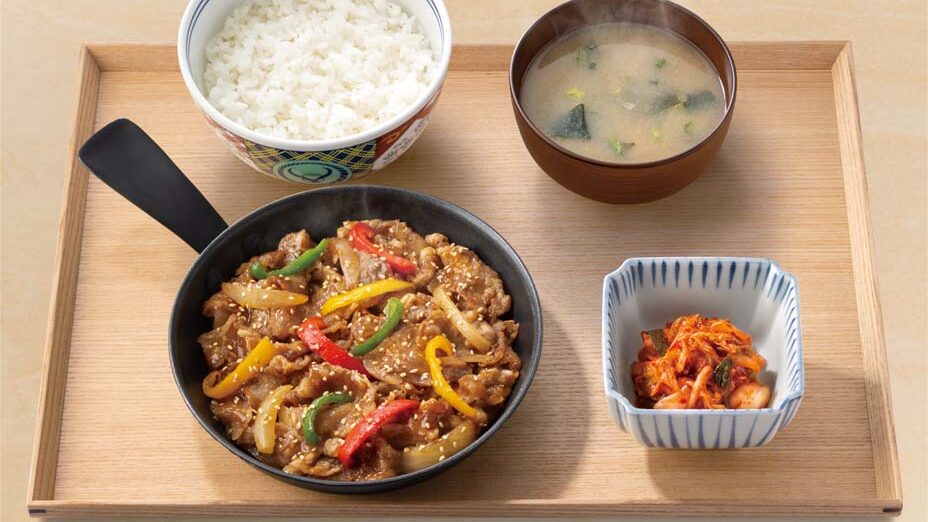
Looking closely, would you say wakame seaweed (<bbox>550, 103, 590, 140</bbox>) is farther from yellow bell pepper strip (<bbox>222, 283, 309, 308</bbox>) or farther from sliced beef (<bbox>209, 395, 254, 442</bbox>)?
sliced beef (<bbox>209, 395, 254, 442</bbox>)

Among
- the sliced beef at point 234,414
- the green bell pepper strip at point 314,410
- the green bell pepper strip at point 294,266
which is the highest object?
the green bell pepper strip at point 294,266

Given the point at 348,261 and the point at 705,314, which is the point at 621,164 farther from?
the point at 348,261

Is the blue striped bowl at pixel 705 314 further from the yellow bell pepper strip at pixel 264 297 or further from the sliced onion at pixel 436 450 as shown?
the yellow bell pepper strip at pixel 264 297

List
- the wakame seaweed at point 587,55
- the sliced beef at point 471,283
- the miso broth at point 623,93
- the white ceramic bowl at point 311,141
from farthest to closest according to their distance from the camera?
the wakame seaweed at point 587,55, the miso broth at point 623,93, the white ceramic bowl at point 311,141, the sliced beef at point 471,283

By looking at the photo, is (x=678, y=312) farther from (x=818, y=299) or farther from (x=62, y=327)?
(x=62, y=327)

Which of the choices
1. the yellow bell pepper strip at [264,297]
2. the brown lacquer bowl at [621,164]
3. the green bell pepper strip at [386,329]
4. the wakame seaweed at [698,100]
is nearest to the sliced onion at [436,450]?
the green bell pepper strip at [386,329]

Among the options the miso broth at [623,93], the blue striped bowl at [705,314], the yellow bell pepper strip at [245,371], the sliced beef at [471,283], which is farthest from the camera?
the miso broth at [623,93]

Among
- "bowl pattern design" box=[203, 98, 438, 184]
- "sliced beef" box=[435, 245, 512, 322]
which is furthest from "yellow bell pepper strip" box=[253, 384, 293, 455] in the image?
"bowl pattern design" box=[203, 98, 438, 184]

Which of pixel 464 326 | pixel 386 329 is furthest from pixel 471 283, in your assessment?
pixel 386 329
